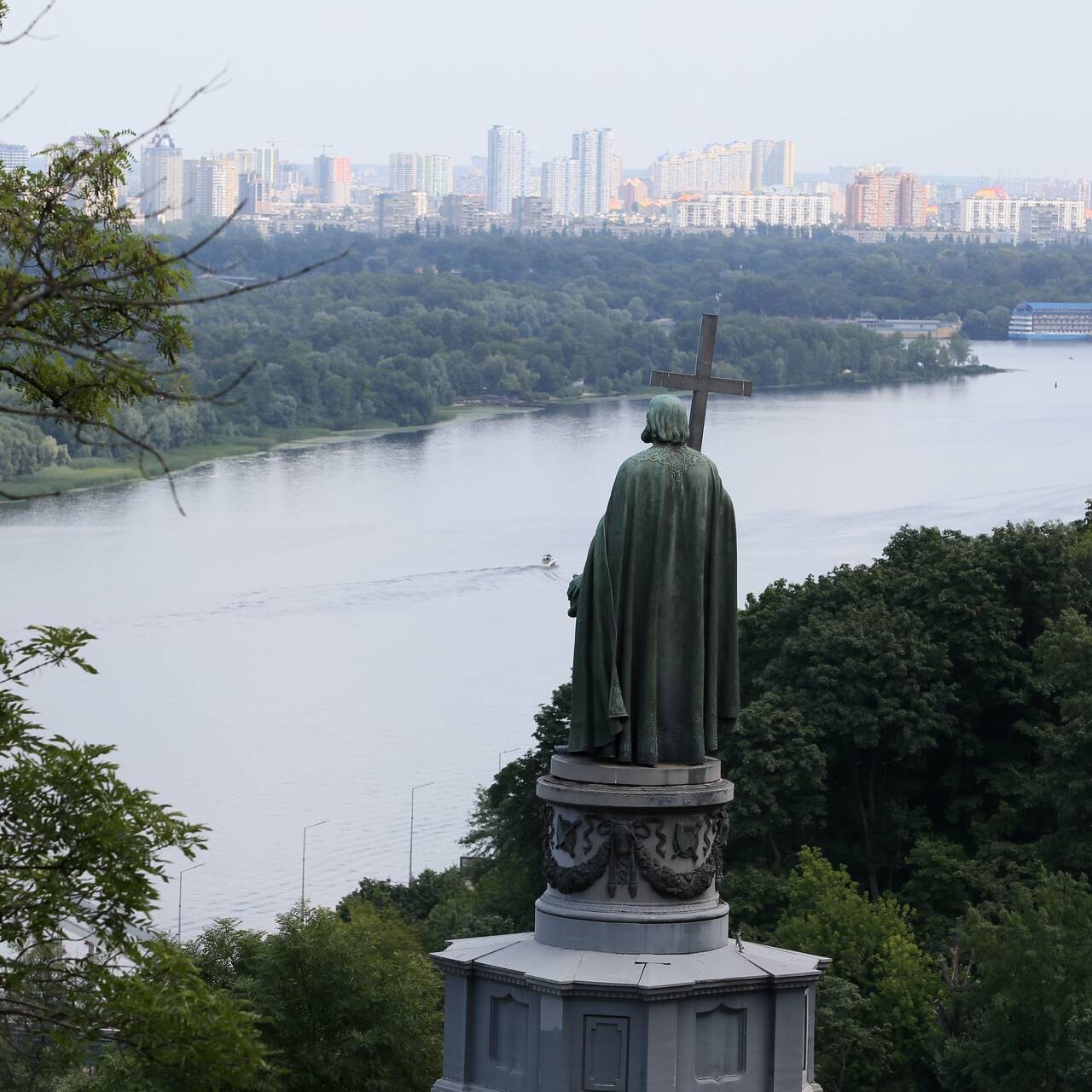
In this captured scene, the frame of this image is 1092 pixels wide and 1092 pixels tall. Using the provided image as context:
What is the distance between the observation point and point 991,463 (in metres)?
84.9

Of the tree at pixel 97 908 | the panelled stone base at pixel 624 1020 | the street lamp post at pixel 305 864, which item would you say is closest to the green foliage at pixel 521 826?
the street lamp post at pixel 305 864

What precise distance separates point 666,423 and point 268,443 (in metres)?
86.0

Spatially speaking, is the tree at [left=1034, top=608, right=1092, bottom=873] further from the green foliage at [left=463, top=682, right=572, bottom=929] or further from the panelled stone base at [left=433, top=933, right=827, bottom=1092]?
the panelled stone base at [left=433, top=933, right=827, bottom=1092]

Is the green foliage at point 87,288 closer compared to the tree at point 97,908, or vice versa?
the tree at point 97,908

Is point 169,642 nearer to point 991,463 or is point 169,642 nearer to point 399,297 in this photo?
point 991,463

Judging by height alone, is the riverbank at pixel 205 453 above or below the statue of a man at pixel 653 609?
below

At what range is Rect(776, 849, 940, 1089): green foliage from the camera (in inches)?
758

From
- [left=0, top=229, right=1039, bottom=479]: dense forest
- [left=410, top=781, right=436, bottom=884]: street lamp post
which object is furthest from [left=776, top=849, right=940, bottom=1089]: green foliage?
[left=0, top=229, right=1039, bottom=479]: dense forest

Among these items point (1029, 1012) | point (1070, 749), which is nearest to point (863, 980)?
point (1070, 749)

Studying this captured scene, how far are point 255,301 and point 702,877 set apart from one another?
12864 centimetres

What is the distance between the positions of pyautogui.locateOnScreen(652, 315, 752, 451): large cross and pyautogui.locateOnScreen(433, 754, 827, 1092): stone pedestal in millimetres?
1656

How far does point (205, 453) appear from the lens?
87688mm

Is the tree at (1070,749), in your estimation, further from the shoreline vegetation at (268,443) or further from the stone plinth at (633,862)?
the shoreline vegetation at (268,443)

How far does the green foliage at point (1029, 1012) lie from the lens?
1683 cm
